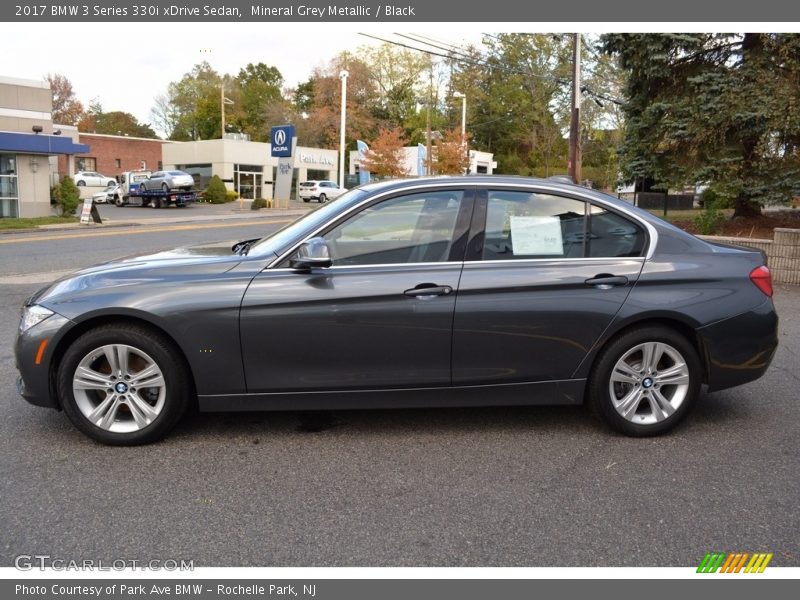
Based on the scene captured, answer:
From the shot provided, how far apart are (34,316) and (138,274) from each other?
2.19 feet

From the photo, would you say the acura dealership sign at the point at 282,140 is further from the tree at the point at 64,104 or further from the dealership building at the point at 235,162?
the tree at the point at 64,104

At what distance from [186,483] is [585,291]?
262cm

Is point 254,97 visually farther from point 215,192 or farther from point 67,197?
point 67,197

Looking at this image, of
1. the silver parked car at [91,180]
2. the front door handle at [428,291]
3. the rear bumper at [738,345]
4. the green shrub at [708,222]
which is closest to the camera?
the front door handle at [428,291]

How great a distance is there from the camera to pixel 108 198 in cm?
4575

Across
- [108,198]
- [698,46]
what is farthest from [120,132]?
[698,46]

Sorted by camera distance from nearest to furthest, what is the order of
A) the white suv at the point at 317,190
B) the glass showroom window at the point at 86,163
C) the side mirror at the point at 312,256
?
the side mirror at the point at 312,256 → the white suv at the point at 317,190 → the glass showroom window at the point at 86,163

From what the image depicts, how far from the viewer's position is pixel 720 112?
14.5 m

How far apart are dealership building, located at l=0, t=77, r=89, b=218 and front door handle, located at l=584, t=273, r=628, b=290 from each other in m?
29.7

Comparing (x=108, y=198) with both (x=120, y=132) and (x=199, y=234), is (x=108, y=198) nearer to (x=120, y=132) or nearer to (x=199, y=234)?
(x=199, y=234)

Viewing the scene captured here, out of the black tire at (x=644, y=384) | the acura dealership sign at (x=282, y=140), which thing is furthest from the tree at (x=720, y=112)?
the acura dealership sign at (x=282, y=140)

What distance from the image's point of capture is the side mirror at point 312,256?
4.03 meters
